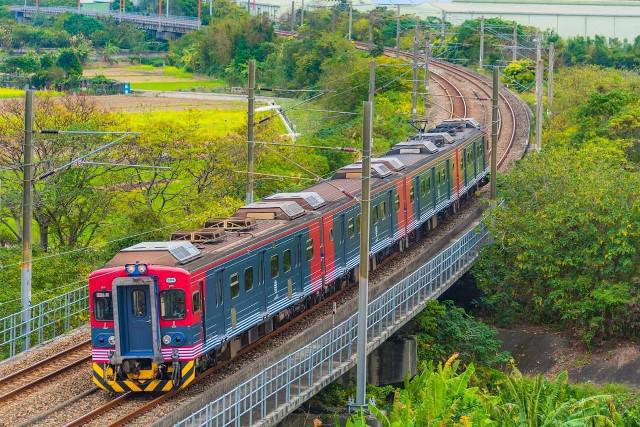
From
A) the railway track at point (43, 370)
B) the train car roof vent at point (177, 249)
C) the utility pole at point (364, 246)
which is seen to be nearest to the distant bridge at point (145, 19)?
the railway track at point (43, 370)

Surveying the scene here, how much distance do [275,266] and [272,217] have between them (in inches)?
73.3

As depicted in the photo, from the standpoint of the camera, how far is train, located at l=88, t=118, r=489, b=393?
2394 cm

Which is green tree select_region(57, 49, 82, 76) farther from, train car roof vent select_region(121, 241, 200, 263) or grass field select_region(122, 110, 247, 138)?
train car roof vent select_region(121, 241, 200, 263)

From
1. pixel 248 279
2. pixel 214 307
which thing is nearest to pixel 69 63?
pixel 248 279

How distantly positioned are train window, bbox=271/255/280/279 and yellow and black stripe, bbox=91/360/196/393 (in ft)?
15.0

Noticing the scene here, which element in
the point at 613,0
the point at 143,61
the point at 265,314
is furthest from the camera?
the point at 613,0

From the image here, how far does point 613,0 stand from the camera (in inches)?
5054

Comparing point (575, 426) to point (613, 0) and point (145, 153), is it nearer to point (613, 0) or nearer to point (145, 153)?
point (145, 153)

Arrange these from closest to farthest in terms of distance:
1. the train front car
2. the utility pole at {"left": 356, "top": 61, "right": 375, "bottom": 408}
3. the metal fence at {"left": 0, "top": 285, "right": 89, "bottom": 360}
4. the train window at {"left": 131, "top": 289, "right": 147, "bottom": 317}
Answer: the train front car, the train window at {"left": 131, "top": 289, "right": 147, "bottom": 317}, the utility pole at {"left": 356, "top": 61, "right": 375, "bottom": 408}, the metal fence at {"left": 0, "top": 285, "right": 89, "bottom": 360}

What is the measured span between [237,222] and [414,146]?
51.6 feet

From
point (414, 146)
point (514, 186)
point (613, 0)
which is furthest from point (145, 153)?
point (613, 0)

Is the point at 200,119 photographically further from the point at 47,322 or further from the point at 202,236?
the point at 202,236

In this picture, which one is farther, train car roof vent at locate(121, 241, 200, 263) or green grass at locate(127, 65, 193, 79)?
green grass at locate(127, 65, 193, 79)

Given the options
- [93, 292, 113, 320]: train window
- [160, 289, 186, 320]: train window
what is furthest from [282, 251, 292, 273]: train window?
[93, 292, 113, 320]: train window
